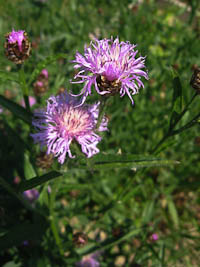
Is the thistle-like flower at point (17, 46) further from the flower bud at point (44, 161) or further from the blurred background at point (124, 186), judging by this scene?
the flower bud at point (44, 161)

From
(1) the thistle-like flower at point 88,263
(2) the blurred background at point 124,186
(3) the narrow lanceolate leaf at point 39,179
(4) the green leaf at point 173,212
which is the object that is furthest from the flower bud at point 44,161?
(4) the green leaf at point 173,212

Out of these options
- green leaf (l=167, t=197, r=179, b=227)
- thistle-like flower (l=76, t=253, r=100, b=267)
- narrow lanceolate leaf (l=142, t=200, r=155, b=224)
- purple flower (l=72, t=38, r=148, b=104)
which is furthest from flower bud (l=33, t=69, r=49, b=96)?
green leaf (l=167, t=197, r=179, b=227)

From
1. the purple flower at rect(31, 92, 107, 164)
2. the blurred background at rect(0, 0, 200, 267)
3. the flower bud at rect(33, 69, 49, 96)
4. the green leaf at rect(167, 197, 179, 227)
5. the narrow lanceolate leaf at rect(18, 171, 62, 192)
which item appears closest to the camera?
the narrow lanceolate leaf at rect(18, 171, 62, 192)

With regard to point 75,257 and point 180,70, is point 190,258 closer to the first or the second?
point 75,257

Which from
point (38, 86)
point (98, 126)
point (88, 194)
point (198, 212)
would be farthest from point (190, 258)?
point (38, 86)

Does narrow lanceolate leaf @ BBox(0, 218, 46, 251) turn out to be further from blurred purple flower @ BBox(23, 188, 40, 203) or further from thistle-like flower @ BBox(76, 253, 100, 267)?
thistle-like flower @ BBox(76, 253, 100, 267)
